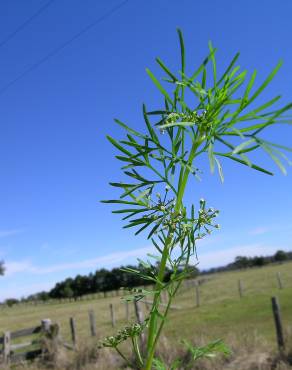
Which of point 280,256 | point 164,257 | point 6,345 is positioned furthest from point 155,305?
point 280,256

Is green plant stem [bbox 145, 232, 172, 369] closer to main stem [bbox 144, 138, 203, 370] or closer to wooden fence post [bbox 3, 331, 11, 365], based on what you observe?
main stem [bbox 144, 138, 203, 370]

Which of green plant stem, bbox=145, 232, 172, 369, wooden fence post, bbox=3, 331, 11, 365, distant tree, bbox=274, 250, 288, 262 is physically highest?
distant tree, bbox=274, 250, 288, 262

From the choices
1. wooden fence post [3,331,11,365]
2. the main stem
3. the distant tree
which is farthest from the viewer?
the distant tree

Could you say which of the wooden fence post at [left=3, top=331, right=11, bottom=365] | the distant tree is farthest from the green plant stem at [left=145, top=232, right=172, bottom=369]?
the distant tree

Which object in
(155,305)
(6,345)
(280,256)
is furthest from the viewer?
(280,256)

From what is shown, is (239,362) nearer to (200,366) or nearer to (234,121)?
(200,366)

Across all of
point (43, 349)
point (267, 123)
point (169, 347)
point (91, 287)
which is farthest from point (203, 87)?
point (91, 287)

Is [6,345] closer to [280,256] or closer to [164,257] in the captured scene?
[164,257]

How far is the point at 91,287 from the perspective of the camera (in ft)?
383

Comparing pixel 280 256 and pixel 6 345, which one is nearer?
pixel 6 345

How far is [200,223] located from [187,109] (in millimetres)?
274

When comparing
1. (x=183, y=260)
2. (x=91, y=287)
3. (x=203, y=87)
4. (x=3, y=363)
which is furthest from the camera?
(x=91, y=287)

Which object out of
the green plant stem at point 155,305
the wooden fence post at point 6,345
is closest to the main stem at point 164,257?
the green plant stem at point 155,305

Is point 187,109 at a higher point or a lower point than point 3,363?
higher
